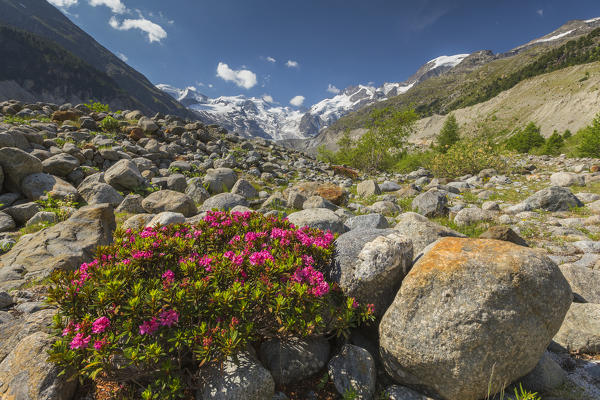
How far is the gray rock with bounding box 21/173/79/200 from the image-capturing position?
9.00 metres

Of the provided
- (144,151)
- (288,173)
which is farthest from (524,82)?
(144,151)

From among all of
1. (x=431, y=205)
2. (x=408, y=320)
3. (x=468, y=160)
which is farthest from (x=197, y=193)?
(x=468, y=160)

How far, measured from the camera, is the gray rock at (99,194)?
31.4 feet

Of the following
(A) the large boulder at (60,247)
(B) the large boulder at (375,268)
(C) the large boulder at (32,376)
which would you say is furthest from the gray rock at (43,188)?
(B) the large boulder at (375,268)

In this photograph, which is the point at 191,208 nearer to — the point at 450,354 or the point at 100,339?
the point at 100,339

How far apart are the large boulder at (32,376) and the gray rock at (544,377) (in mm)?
5753

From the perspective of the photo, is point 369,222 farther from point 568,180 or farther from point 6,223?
point 568,180

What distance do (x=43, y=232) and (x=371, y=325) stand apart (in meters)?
7.95

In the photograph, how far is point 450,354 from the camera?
3.05 metres

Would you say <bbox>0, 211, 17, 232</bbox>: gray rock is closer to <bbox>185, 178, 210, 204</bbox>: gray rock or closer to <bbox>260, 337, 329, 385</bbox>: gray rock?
<bbox>185, 178, 210, 204</bbox>: gray rock

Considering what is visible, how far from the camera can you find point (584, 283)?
17.6ft

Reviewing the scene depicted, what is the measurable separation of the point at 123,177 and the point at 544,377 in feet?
46.3

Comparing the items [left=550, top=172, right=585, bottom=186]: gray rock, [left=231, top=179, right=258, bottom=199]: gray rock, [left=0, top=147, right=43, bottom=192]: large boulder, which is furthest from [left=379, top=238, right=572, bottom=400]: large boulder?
[left=550, top=172, right=585, bottom=186]: gray rock

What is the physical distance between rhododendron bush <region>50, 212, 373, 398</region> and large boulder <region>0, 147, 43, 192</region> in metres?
8.89
